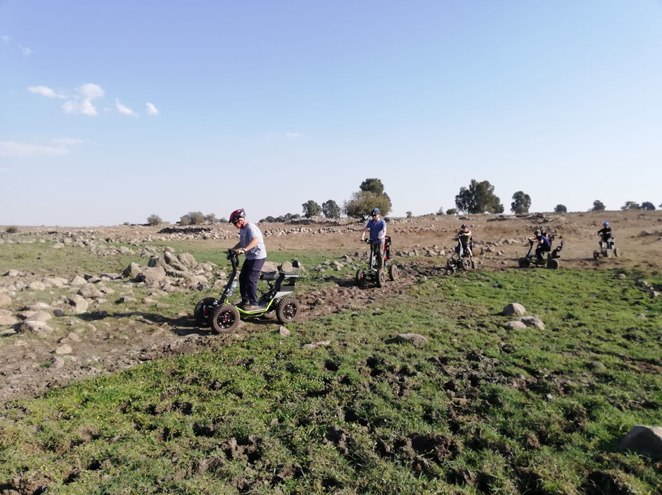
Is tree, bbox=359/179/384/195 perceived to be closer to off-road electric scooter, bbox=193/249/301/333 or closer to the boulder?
the boulder

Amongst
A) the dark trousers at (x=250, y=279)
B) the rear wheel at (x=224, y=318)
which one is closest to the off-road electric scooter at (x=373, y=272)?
the dark trousers at (x=250, y=279)

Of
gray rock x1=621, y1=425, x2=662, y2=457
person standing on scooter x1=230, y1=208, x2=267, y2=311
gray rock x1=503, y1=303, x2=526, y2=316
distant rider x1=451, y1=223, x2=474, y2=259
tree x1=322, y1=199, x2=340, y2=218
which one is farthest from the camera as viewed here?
tree x1=322, y1=199, x2=340, y2=218

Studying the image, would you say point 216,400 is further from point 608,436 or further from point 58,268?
point 58,268

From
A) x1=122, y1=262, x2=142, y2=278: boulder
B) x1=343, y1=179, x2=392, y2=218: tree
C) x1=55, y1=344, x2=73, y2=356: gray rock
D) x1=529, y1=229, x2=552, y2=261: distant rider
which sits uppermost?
x1=343, y1=179, x2=392, y2=218: tree

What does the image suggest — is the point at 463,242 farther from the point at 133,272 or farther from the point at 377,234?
the point at 133,272

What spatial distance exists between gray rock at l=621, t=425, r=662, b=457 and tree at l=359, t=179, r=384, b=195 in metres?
59.3

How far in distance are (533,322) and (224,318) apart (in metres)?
7.00

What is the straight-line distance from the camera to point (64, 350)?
667 centimetres

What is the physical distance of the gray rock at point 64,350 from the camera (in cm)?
658

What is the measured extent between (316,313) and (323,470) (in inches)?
241

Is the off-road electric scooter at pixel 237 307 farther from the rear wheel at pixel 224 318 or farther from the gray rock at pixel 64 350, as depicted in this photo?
the gray rock at pixel 64 350

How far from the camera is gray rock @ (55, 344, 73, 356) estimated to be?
6.58 m

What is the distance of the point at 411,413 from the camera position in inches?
190

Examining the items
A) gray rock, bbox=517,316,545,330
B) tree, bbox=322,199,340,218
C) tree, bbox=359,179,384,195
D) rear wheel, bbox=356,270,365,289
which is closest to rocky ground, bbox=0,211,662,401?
rear wheel, bbox=356,270,365,289
